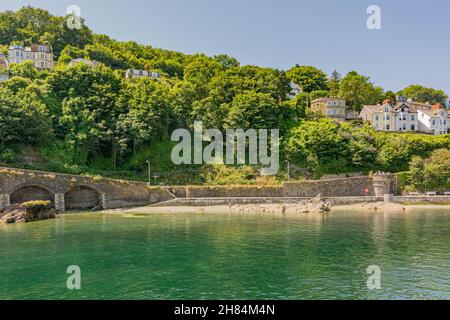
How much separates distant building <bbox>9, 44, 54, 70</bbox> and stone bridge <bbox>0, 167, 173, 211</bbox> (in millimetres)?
52825

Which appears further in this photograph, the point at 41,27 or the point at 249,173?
the point at 41,27

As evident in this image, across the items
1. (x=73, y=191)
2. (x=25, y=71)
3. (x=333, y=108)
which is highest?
(x=25, y=71)

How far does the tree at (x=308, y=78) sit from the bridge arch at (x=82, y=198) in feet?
222

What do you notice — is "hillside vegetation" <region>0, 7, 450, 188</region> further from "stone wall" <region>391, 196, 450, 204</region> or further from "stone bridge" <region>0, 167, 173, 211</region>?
"stone wall" <region>391, 196, 450, 204</region>

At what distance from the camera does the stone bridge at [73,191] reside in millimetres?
44969

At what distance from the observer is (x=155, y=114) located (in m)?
62.4

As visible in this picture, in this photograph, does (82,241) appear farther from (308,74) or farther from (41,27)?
(41,27)

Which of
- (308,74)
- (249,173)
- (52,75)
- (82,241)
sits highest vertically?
(308,74)

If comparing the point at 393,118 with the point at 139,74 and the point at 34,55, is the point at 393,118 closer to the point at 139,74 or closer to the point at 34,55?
the point at 139,74

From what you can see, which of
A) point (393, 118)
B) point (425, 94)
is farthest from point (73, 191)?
point (425, 94)

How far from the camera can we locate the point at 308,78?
105 m

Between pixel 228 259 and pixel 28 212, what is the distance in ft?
88.8
